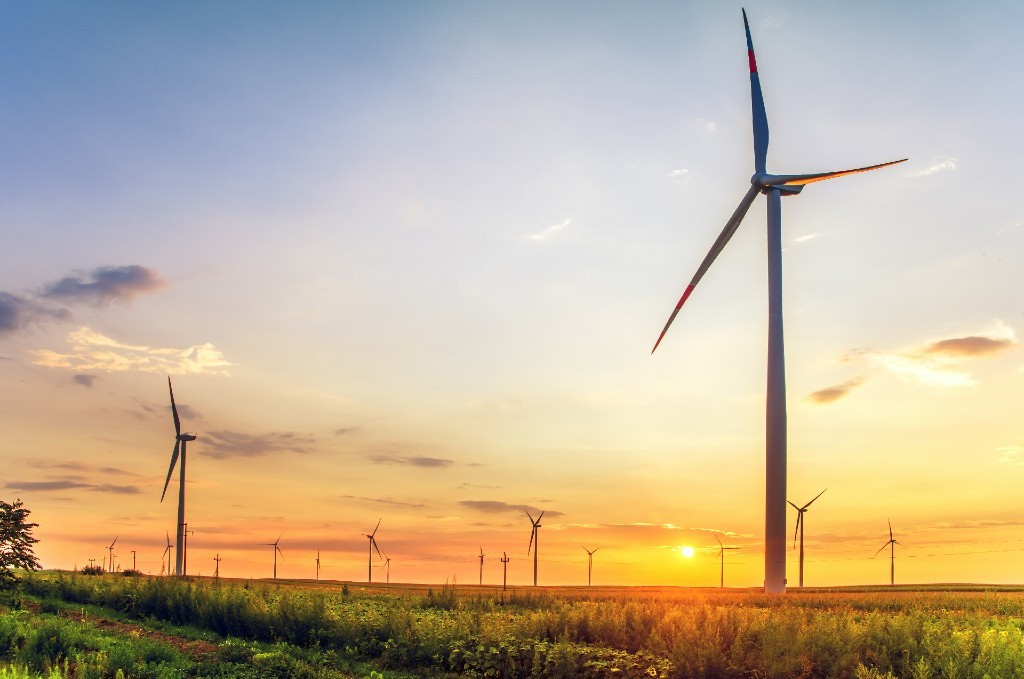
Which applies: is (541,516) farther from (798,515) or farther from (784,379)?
(784,379)

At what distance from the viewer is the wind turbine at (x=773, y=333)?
41.5 metres

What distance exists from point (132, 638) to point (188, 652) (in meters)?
3.92

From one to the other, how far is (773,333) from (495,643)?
2584 cm

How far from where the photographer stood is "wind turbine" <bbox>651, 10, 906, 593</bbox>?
41.5 m

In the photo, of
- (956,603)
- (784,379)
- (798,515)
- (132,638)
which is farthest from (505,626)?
(798,515)

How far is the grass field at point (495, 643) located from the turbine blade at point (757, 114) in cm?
2992

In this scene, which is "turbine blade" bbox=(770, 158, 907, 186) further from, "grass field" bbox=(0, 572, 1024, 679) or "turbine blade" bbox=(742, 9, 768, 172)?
"grass field" bbox=(0, 572, 1024, 679)

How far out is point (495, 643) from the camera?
2486 cm

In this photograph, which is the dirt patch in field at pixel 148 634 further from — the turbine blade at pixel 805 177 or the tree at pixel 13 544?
the turbine blade at pixel 805 177

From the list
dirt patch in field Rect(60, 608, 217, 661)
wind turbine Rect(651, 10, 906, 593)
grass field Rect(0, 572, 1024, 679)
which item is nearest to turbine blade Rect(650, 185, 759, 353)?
wind turbine Rect(651, 10, 906, 593)

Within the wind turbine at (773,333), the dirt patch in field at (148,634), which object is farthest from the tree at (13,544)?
the wind turbine at (773,333)

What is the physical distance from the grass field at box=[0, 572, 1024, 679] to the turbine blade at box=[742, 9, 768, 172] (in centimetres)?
2992

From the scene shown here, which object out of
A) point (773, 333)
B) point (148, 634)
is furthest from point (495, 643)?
point (773, 333)

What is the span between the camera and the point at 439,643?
85.5ft
